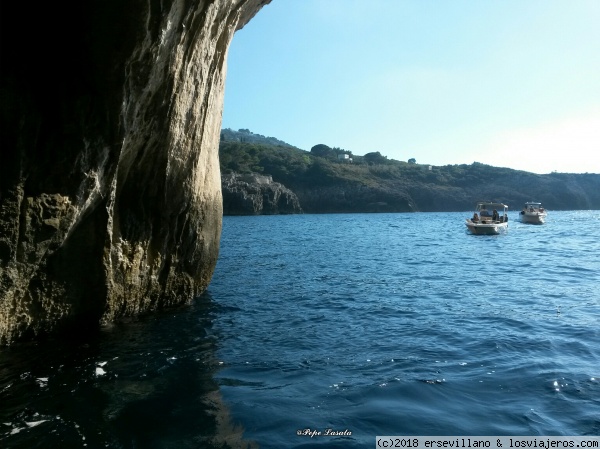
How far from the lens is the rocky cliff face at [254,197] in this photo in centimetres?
9775

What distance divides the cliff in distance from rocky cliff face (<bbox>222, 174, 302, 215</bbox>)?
37.3 ft

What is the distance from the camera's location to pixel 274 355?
336 inches

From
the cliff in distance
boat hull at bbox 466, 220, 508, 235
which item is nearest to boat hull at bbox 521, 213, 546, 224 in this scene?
boat hull at bbox 466, 220, 508, 235

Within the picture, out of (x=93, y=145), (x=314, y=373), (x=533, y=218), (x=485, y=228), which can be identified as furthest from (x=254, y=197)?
(x=314, y=373)

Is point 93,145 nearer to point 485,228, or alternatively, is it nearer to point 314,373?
point 314,373

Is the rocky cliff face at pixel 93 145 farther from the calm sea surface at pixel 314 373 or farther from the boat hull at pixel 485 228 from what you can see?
the boat hull at pixel 485 228

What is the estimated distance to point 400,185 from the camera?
458 ft

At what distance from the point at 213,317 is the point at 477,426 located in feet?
23.0

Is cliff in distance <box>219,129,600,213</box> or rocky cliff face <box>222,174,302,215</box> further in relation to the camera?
cliff in distance <box>219,129,600,213</box>

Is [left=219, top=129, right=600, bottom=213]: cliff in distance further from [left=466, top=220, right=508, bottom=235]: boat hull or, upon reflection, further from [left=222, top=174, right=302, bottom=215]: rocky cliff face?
[left=466, top=220, right=508, bottom=235]: boat hull

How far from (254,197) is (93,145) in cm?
9260

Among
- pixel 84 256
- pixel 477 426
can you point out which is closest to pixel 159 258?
pixel 84 256

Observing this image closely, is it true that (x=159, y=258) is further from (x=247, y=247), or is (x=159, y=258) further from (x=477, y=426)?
(x=247, y=247)

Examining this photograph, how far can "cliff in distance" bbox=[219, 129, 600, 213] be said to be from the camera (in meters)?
128
